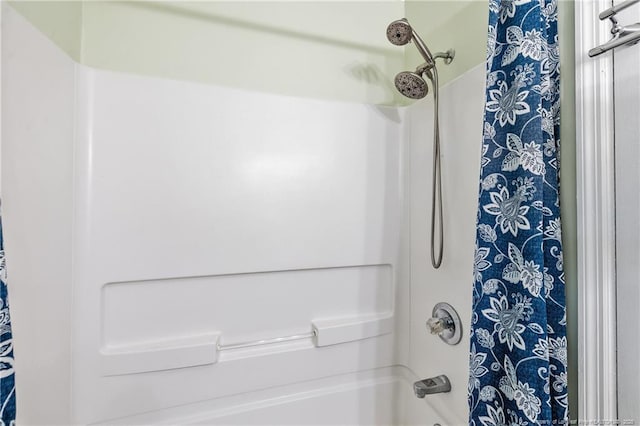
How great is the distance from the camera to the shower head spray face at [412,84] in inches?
44.3

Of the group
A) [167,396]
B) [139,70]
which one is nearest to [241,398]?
[167,396]

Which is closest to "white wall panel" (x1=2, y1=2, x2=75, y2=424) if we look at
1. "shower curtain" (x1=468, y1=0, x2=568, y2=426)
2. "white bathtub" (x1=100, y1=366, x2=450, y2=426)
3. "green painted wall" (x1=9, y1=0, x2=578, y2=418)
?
"green painted wall" (x1=9, y1=0, x2=578, y2=418)

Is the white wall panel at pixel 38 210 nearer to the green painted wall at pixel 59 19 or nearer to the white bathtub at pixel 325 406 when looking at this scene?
the green painted wall at pixel 59 19

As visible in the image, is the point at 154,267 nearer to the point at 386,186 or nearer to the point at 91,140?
the point at 91,140

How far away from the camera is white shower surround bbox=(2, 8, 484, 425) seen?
34.4 inches

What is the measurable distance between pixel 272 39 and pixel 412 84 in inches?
24.5

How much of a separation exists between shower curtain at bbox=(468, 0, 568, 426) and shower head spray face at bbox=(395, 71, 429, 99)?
358 mm

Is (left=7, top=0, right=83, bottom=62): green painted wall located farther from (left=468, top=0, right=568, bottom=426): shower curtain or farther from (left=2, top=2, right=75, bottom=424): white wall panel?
(left=468, top=0, right=568, bottom=426): shower curtain

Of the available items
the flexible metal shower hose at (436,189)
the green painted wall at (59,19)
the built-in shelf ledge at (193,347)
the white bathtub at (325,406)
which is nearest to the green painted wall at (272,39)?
the green painted wall at (59,19)

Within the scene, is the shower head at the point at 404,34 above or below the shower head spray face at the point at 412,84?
above

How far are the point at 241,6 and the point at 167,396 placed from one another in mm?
1563

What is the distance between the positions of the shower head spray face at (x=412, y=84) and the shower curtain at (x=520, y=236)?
1.17ft

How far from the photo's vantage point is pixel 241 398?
117 centimetres

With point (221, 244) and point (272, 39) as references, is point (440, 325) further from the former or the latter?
point (272, 39)
